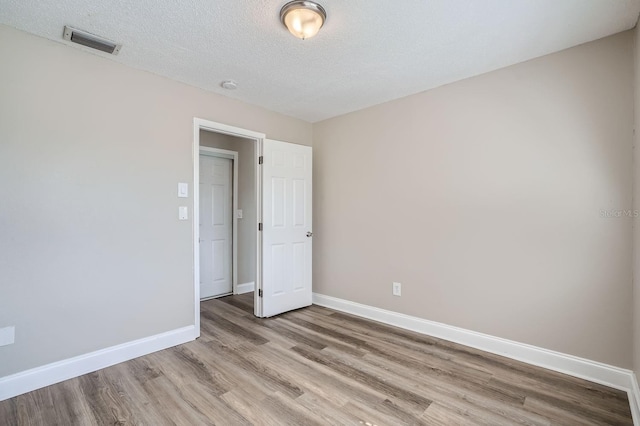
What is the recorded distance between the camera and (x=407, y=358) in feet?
8.25

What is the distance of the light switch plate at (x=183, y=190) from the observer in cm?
284

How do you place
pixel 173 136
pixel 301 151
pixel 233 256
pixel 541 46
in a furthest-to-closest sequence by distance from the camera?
pixel 233 256, pixel 301 151, pixel 173 136, pixel 541 46

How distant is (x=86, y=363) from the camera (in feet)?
7.52

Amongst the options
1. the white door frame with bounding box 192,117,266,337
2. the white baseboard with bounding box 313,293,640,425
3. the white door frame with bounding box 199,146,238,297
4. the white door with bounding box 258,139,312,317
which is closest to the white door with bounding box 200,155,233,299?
the white door frame with bounding box 199,146,238,297

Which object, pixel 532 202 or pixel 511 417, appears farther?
pixel 532 202

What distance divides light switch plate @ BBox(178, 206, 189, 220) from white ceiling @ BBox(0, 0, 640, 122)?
120cm

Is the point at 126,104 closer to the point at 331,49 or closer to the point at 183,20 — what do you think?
the point at 183,20

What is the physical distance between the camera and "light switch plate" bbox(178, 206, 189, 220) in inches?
112

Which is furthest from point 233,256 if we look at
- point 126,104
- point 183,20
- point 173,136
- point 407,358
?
point 183,20

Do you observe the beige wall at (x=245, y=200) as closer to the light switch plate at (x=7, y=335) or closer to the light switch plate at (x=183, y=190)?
the light switch plate at (x=183, y=190)

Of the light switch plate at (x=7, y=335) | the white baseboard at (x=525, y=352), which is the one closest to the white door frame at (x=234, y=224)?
the white baseboard at (x=525, y=352)

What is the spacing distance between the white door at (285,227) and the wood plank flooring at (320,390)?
2.69 ft

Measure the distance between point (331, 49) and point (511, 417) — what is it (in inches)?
107

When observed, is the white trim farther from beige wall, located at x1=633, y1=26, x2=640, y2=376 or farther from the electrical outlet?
the electrical outlet
